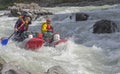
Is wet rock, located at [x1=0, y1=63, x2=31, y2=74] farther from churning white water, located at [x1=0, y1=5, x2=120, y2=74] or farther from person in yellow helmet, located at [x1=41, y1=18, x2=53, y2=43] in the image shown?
person in yellow helmet, located at [x1=41, y1=18, x2=53, y2=43]

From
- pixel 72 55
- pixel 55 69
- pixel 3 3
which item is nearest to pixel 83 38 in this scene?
pixel 72 55

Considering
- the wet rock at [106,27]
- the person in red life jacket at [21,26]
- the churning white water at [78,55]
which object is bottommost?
the wet rock at [106,27]

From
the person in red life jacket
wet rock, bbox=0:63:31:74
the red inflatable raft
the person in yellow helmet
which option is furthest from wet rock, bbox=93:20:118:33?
wet rock, bbox=0:63:31:74

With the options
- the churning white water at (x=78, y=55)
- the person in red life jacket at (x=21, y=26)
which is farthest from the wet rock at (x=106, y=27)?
the person in red life jacket at (x=21, y=26)

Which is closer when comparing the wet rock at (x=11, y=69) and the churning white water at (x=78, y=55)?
the wet rock at (x=11, y=69)

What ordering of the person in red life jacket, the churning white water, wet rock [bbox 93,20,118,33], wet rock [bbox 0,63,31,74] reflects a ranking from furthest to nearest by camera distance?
1. wet rock [bbox 93,20,118,33]
2. the person in red life jacket
3. the churning white water
4. wet rock [bbox 0,63,31,74]

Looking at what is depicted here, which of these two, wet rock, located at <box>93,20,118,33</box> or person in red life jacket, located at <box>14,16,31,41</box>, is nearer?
person in red life jacket, located at <box>14,16,31,41</box>

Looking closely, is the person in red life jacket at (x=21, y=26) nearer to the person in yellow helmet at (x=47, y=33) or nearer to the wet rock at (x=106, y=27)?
the person in yellow helmet at (x=47, y=33)

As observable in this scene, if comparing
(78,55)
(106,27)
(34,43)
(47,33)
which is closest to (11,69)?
(78,55)

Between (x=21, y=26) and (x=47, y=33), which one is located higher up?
(x=21, y=26)

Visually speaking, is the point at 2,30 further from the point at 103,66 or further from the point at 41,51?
the point at 103,66

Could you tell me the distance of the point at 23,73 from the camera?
7898mm

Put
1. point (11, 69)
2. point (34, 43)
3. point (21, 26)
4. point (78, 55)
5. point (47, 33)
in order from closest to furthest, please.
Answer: point (11, 69) → point (78, 55) → point (34, 43) → point (47, 33) → point (21, 26)

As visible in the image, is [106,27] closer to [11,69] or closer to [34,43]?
[34,43]
